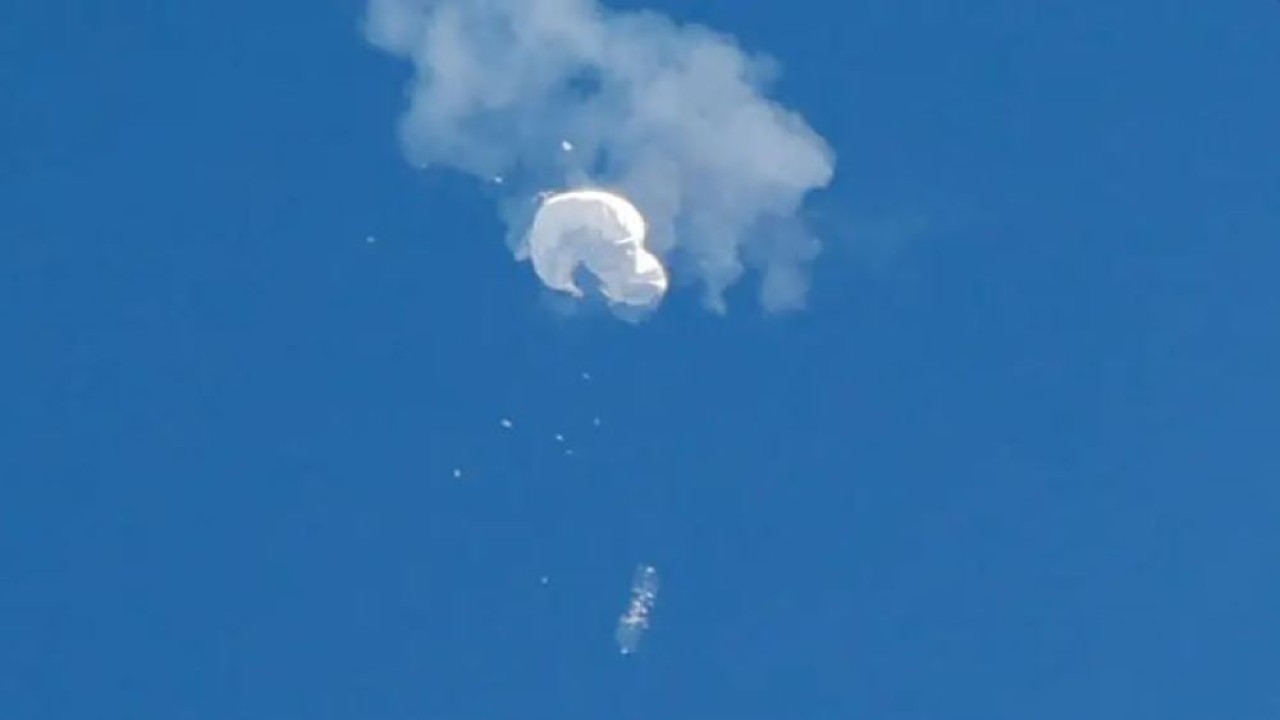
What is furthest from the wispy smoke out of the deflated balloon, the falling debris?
the falling debris

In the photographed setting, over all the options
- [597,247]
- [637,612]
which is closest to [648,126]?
[597,247]

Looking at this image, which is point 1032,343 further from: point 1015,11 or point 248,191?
point 248,191

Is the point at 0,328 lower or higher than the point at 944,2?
lower

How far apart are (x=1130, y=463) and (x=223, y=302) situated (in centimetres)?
134

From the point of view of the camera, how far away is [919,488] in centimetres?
389

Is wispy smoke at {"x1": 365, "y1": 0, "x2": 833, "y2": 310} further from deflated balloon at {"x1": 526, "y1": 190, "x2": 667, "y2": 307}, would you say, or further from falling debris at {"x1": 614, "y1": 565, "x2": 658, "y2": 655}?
falling debris at {"x1": 614, "y1": 565, "x2": 658, "y2": 655}

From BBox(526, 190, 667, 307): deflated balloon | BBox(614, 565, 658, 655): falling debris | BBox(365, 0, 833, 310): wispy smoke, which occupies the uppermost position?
BBox(365, 0, 833, 310): wispy smoke

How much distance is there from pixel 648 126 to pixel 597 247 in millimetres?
198

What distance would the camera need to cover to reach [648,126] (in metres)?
3.89

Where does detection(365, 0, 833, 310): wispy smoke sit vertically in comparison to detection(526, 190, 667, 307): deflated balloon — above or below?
above

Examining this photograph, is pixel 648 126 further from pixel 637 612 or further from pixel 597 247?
pixel 637 612

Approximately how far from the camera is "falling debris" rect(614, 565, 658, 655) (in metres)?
3.87

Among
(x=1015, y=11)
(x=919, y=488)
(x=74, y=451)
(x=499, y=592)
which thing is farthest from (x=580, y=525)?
(x=1015, y=11)

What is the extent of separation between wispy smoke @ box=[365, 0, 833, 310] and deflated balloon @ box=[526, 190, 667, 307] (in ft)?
0.08
